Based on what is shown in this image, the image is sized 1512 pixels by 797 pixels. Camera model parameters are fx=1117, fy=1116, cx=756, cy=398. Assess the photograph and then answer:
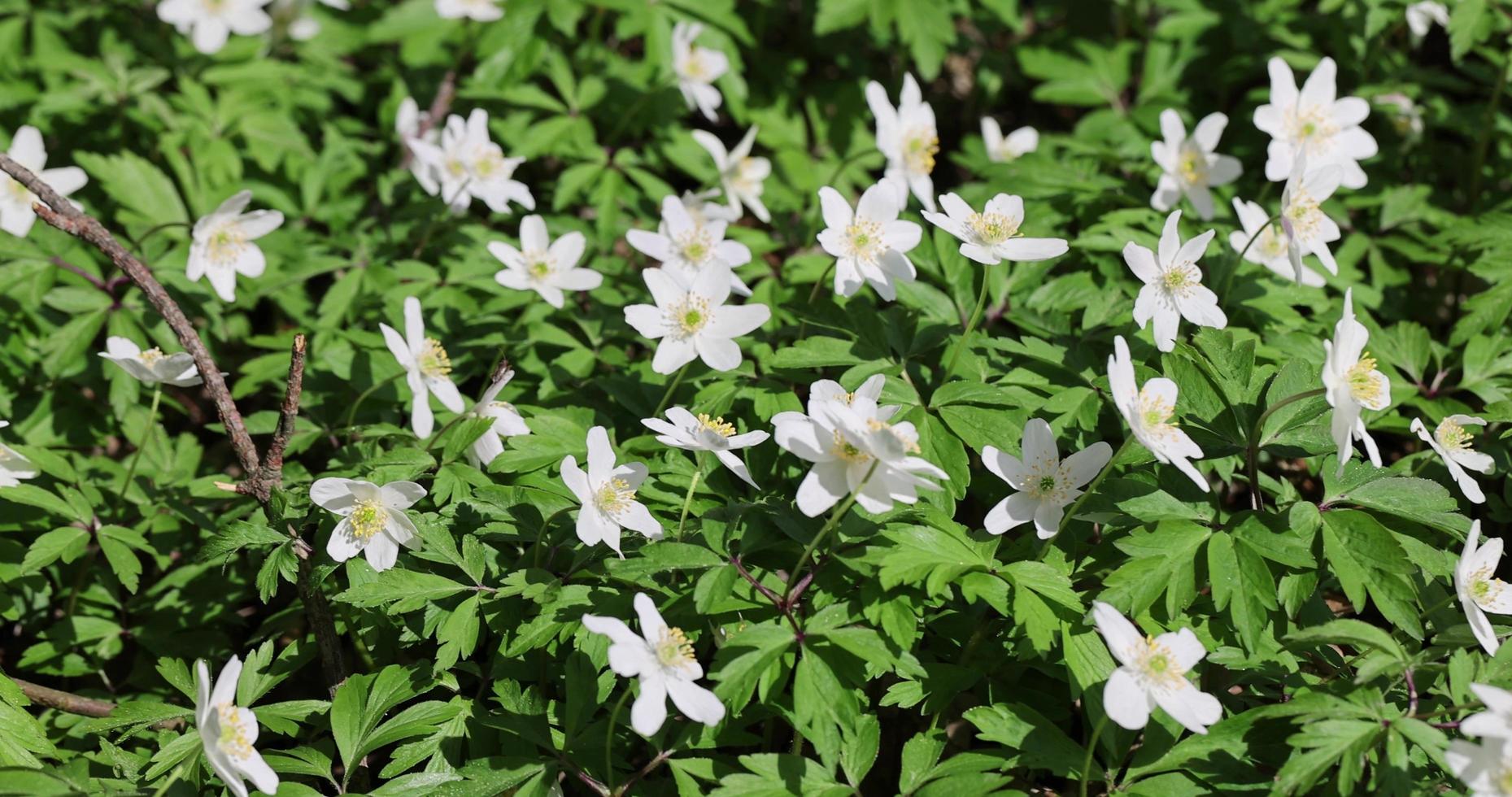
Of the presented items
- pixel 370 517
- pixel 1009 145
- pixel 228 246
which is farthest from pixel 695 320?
pixel 1009 145

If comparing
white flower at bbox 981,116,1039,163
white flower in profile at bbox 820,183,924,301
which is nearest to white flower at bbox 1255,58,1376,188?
white flower at bbox 981,116,1039,163

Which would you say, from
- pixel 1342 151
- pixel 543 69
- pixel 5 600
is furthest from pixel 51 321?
pixel 1342 151

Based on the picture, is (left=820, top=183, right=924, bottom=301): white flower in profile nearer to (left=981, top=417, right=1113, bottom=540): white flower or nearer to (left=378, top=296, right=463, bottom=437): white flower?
(left=981, top=417, right=1113, bottom=540): white flower

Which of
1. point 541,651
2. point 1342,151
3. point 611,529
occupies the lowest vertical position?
point 541,651

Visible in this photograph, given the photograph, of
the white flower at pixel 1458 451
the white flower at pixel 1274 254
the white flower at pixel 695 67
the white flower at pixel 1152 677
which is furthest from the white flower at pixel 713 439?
the white flower at pixel 695 67

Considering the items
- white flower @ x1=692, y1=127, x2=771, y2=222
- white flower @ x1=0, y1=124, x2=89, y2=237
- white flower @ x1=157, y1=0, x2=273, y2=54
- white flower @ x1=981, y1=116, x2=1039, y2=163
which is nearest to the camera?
white flower @ x1=0, y1=124, x2=89, y2=237

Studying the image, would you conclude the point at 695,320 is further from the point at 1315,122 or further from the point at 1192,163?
the point at 1315,122

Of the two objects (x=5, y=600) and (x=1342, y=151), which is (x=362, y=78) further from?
(x=1342, y=151)
